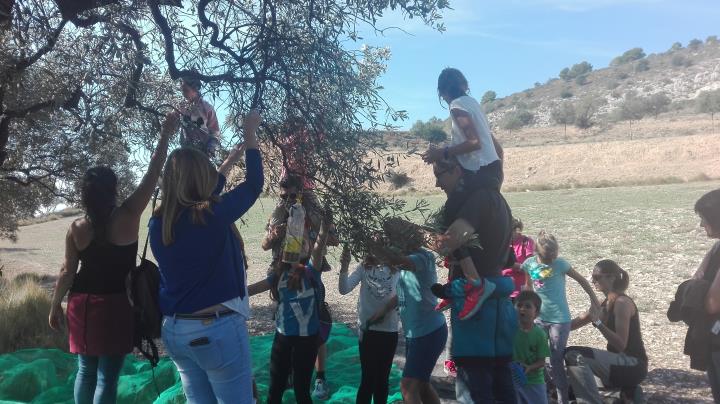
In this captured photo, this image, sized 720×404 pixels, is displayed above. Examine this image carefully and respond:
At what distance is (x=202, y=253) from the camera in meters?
2.98

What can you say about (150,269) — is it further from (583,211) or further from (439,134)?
(583,211)

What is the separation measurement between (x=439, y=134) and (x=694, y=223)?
16083mm

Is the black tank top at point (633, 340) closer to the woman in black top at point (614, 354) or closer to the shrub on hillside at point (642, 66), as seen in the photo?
the woman in black top at point (614, 354)

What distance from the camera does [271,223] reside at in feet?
14.6

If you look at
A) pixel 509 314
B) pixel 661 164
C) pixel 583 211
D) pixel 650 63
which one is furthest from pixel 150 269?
pixel 650 63

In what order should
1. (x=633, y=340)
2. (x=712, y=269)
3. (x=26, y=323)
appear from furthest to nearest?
(x=26, y=323) → (x=633, y=340) → (x=712, y=269)

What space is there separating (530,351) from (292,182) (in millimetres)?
2321

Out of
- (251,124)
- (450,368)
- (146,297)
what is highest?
(251,124)

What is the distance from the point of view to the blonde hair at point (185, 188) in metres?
2.93

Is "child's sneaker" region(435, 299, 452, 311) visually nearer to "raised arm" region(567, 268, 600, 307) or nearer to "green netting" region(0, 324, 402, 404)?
"green netting" region(0, 324, 402, 404)

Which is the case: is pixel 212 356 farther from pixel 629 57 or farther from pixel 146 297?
pixel 629 57

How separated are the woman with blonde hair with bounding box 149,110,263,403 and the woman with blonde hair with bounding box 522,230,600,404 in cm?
328

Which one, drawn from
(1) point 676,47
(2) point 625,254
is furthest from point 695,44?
(2) point 625,254

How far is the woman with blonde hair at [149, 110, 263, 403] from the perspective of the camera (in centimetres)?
295
